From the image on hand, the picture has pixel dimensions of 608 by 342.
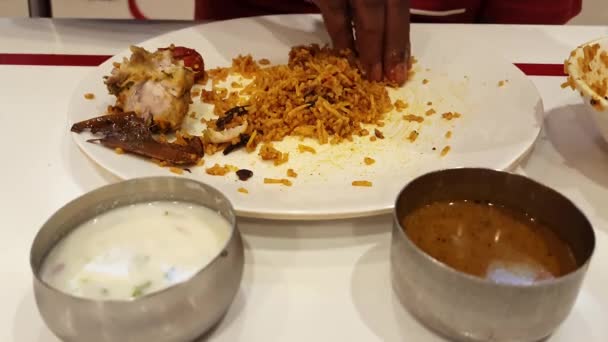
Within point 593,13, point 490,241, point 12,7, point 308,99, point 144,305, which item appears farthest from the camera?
point 12,7

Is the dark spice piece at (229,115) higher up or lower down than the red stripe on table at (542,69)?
lower down

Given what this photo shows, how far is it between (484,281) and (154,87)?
890mm

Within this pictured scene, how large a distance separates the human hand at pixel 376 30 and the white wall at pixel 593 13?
8.48ft

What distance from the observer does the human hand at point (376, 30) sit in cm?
156

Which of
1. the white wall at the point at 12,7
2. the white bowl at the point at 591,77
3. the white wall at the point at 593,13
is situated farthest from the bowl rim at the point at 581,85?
the white wall at the point at 12,7

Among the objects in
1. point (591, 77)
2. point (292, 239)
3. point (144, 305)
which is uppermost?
point (591, 77)

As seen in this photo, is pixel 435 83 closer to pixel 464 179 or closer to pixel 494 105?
pixel 494 105

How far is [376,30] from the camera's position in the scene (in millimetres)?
1577

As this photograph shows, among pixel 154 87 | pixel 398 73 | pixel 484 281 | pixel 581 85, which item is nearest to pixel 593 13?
pixel 398 73

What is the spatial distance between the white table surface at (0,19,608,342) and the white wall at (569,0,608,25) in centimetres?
237

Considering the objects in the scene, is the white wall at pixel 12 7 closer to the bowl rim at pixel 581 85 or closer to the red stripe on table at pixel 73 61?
the red stripe on table at pixel 73 61

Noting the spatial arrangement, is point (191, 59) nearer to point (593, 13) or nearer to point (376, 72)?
point (376, 72)

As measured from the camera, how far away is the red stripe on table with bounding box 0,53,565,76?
1783 millimetres

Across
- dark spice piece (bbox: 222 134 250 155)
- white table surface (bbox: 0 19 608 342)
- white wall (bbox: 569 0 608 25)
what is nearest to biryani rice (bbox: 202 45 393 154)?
dark spice piece (bbox: 222 134 250 155)
